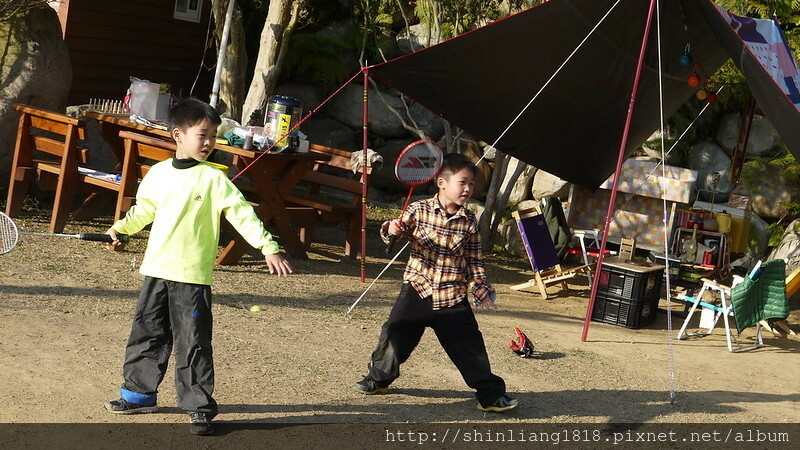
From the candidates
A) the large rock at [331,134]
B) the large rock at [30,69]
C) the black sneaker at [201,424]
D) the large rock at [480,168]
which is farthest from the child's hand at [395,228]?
the large rock at [331,134]

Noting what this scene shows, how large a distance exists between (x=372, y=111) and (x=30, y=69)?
5923 mm

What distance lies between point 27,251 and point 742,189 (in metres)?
9.56

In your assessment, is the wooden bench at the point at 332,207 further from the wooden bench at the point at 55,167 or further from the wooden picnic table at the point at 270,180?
the wooden bench at the point at 55,167

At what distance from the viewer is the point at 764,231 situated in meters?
12.7

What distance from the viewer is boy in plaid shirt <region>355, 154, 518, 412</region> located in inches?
199

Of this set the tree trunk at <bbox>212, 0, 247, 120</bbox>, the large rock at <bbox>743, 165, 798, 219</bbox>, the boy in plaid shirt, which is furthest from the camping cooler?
the boy in plaid shirt

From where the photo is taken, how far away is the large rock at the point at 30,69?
9.81 meters

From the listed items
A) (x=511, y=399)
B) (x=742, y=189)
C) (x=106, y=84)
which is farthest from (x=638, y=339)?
(x=106, y=84)

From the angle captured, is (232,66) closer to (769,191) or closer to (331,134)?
(331,134)

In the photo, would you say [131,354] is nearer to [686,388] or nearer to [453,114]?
[686,388]

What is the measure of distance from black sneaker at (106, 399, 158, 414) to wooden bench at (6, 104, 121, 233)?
170 inches

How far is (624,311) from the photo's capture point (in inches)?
332

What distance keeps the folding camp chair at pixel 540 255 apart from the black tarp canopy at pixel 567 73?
652 millimetres

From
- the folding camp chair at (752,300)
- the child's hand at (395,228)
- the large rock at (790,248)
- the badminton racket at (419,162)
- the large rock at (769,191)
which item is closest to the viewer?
the child's hand at (395,228)
